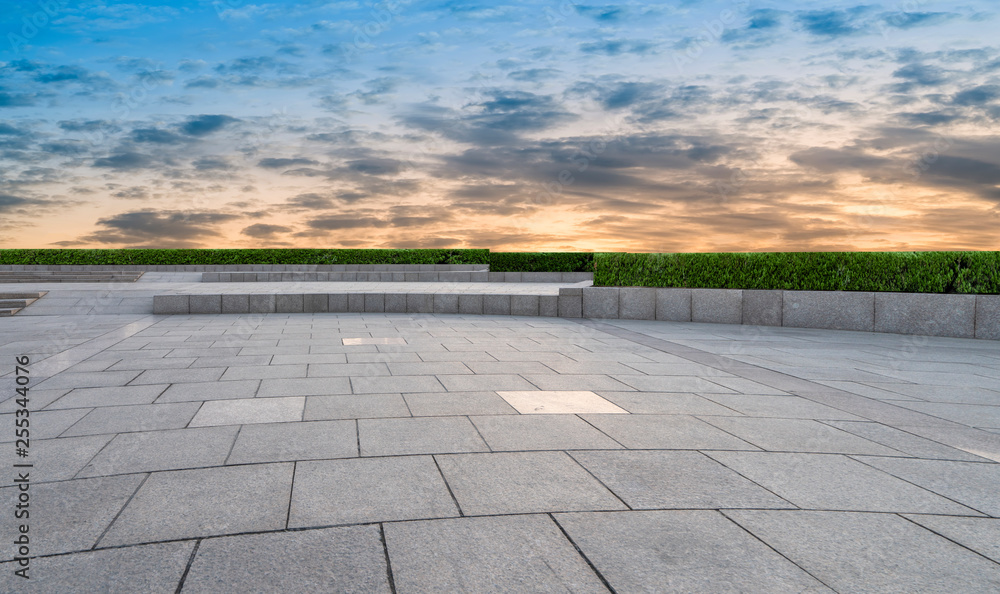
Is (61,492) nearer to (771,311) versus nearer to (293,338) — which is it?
(293,338)

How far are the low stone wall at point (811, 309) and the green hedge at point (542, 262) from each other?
1351 centimetres

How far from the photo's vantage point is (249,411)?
498 cm

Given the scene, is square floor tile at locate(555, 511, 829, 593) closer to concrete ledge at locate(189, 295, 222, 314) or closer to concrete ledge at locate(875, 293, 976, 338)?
concrete ledge at locate(875, 293, 976, 338)

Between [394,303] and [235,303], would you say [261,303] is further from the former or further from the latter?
[394,303]

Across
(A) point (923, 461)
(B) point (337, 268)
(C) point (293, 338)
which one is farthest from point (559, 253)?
(A) point (923, 461)

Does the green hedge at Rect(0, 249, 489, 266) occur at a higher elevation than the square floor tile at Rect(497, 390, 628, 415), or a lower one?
higher

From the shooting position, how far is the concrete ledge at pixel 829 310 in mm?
11484

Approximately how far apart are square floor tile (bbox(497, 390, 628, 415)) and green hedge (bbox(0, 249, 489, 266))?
2394 centimetres

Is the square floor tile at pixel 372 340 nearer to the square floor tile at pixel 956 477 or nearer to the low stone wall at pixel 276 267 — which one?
the square floor tile at pixel 956 477

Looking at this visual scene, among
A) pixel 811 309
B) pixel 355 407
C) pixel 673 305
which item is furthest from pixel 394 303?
pixel 355 407

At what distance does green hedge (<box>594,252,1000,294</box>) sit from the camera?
10.7 meters

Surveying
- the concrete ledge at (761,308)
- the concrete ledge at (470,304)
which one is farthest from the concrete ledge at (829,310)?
the concrete ledge at (470,304)

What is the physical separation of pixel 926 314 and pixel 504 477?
1084 centimetres

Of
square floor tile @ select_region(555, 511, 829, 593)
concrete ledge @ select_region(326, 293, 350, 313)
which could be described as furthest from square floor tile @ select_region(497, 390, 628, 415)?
concrete ledge @ select_region(326, 293, 350, 313)
